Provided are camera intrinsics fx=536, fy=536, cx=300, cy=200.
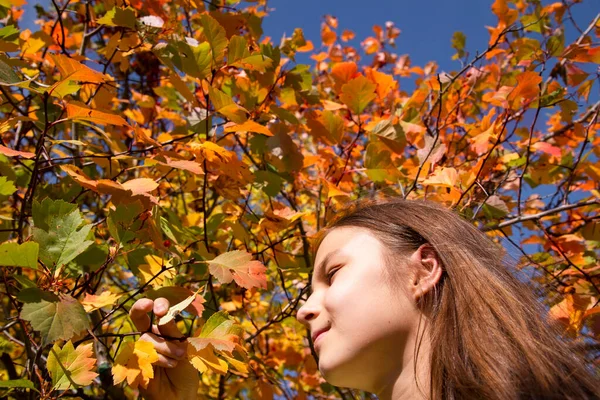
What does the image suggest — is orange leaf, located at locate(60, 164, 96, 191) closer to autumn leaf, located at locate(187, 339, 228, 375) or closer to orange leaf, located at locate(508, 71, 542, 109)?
autumn leaf, located at locate(187, 339, 228, 375)

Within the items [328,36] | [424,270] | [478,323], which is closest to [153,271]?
[424,270]

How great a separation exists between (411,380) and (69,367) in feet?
2.26

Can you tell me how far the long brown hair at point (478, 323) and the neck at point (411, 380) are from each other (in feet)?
0.07

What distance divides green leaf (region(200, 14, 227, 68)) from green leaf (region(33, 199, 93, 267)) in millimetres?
581

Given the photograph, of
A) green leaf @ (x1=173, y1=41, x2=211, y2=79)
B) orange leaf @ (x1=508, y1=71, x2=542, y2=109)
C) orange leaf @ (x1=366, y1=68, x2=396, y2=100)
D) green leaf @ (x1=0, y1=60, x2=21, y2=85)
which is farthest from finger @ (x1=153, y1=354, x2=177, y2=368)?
orange leaf @ (x1=508, y1=71, x2=542, y2=109)

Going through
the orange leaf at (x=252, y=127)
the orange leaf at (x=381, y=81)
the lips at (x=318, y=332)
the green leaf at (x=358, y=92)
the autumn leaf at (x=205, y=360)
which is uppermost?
the orange leaf at (x=381, y=81)

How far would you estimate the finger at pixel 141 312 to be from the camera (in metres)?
1.06

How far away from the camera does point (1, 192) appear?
119cm

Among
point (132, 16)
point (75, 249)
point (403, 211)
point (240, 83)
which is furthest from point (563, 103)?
point (75, 249)

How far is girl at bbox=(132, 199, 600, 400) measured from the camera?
1.12 m

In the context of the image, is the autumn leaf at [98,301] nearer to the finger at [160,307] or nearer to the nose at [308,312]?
the finger at [160,307]

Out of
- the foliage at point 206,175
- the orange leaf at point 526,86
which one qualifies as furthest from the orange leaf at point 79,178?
the orange leaf at point 526,86

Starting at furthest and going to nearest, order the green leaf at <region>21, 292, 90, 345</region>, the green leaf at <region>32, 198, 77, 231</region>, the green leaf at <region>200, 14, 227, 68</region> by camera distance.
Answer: the green leaf at <region>200, 14, 227, 68</region>
the green leaf at <region>32, 198, 77, 231</region>
the green leaf at <region>21, 292, 90, 345</region>

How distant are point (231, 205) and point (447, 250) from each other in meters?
0.88
